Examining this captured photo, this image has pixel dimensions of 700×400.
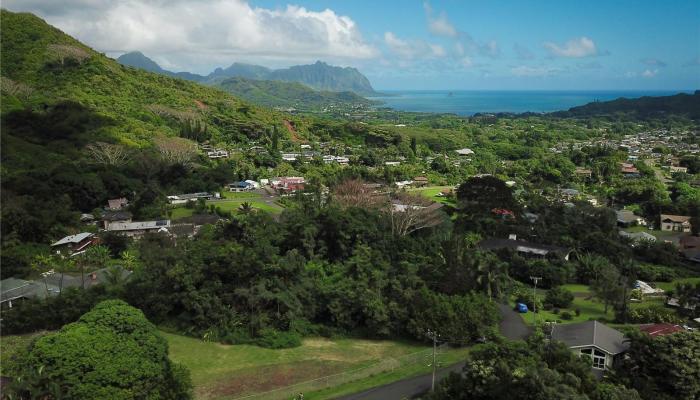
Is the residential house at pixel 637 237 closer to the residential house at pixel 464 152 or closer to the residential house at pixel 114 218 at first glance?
the residential house at pixel 114 218

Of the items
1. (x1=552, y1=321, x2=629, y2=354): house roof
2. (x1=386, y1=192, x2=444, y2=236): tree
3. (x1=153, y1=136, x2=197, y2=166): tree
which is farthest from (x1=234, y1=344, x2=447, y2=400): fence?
(x1=153, y1=136, x2=197, y2=166): tree

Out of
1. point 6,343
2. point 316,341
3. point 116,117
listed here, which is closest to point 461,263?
point 316,341

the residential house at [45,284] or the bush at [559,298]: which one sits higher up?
the residential house at [45,284]

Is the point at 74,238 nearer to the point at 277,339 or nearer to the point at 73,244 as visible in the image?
the point at 73,244

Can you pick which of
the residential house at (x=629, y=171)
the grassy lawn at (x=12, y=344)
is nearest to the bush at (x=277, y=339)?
the grassy lawn at (x=12, y=344)

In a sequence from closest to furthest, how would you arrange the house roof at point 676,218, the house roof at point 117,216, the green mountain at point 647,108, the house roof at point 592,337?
the house roof at point 592,337 → the house roof at point 117,216 → the house roof at point 676,218 → the green mountain at point 647,108

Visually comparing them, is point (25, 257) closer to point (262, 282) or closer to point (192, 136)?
point (262, 282)

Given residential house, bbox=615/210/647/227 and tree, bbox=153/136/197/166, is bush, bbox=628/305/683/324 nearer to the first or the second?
residential house, bbox=615/210/647/227
